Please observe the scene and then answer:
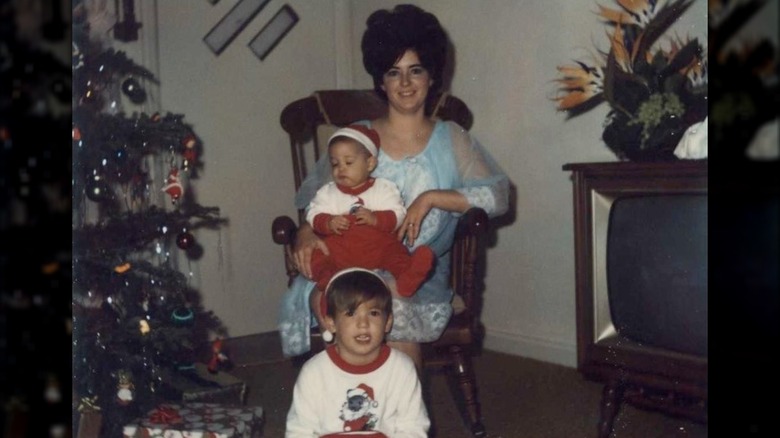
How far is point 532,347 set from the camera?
78.7 inches

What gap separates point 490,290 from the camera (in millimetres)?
2002

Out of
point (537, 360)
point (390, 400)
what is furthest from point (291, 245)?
point (537, 360)

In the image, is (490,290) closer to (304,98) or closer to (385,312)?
(385,312)

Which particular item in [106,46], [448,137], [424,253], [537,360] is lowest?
[537,360]

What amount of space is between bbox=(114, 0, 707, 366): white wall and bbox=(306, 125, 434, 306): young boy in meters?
0.14

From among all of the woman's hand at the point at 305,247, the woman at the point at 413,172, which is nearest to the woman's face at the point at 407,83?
the woman at the point at 413,172

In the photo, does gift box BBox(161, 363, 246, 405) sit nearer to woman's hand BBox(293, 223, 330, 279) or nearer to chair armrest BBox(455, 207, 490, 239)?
woman's hand BBox(293, 223, 330, 279)

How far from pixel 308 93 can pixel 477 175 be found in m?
0.42

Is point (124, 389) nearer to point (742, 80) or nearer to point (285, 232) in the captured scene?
point (285, 232)

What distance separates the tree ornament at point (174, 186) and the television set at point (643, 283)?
853 millimetres

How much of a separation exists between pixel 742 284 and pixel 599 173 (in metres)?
0.75

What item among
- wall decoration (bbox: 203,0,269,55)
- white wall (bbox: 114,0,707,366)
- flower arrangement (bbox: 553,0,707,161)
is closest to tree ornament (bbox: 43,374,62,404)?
white wall (bbox: 114,0,707,366)

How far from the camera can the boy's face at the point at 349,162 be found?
5.32 feet

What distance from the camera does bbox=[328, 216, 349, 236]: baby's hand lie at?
5.33 feet
